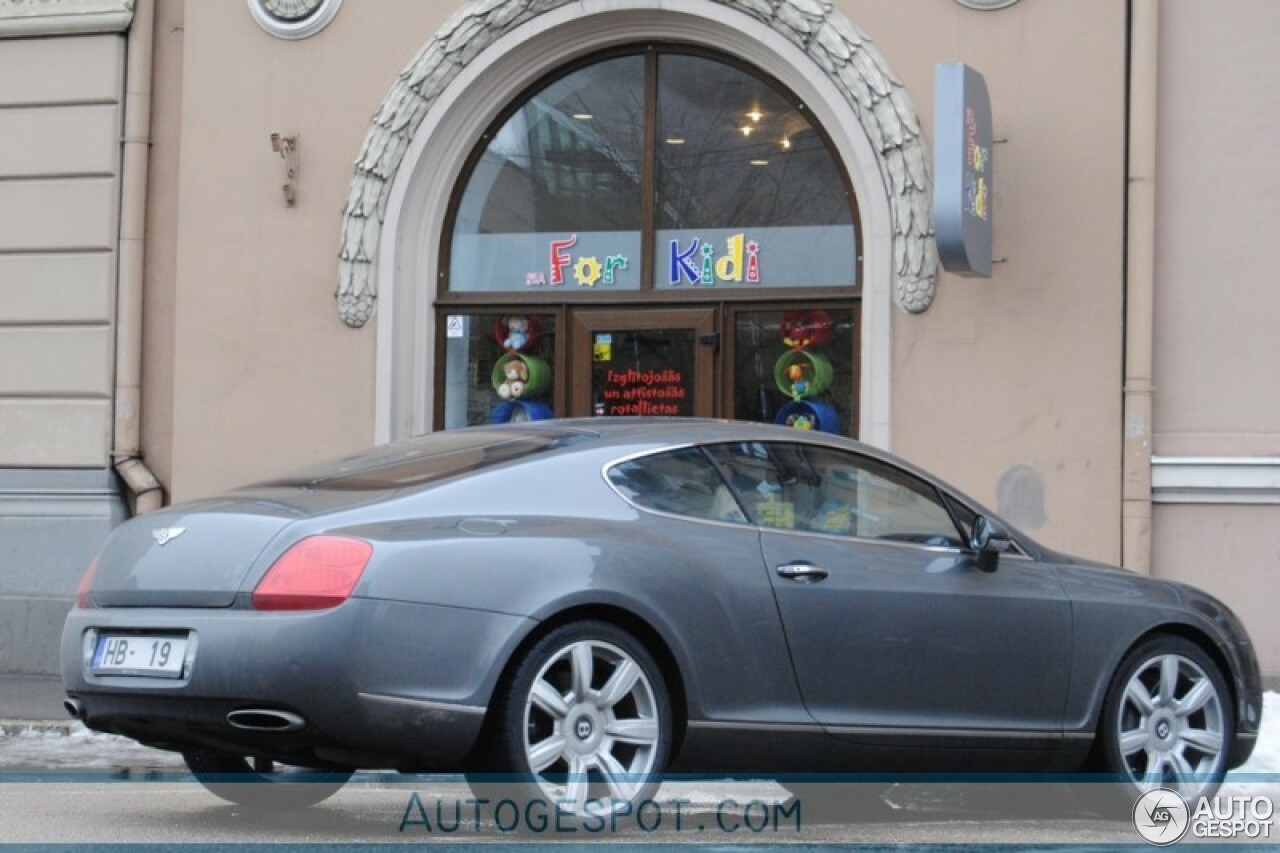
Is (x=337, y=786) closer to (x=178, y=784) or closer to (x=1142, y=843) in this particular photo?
(x=178, y=784)

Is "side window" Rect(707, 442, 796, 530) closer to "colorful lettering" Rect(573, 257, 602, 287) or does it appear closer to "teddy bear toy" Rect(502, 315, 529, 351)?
"colorful lettering" Rect(573, 257, 602, 287)

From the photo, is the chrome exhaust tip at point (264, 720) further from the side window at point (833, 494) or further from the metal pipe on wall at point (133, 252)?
the metal pipe on wall at point (133, 252)

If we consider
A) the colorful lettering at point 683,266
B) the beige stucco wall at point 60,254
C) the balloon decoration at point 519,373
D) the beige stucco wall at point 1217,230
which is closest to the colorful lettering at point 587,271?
Result: the balloon decoration at point 519,373

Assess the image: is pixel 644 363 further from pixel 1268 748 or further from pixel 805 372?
pixel 1268 748

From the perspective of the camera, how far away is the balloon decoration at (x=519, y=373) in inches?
532

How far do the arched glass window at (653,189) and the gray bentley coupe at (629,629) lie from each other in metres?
5.97

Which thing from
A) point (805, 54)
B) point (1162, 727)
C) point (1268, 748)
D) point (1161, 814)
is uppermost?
point (805, 54)

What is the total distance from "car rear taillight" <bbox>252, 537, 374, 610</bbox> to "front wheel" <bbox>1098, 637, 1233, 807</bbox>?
2.96 metres

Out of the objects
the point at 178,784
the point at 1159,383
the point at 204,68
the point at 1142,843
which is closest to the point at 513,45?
the point at 204,68

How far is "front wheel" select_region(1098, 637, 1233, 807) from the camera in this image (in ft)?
23.1

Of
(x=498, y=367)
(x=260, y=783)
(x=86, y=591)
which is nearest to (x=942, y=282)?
(x=498, y=367)

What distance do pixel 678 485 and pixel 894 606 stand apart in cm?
85

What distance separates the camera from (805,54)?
499 inches

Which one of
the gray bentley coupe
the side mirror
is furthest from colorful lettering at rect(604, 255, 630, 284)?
the side mirror
